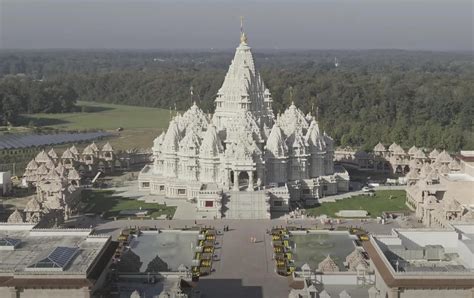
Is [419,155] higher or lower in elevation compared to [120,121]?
higher

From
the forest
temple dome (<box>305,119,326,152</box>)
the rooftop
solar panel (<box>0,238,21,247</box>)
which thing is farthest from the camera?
the forest

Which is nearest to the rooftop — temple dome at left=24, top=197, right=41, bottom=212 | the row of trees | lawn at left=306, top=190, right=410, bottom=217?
lawn at left=306, top=190, right=410, bottom=217

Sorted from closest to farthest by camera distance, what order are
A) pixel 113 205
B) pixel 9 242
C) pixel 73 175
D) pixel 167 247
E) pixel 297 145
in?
pixel 9 242, pixel 167 247, pixel 113 205, pixel 297 145, pixel 73 175

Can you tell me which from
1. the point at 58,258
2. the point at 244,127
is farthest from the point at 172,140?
the point at 58,258

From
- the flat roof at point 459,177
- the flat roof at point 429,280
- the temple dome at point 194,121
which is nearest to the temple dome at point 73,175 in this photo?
the temple dome at point 194,121

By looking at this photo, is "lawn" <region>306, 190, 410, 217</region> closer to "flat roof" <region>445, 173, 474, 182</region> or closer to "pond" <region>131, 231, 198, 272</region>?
"flat roof" <region>445, 173, 474, 182</region>

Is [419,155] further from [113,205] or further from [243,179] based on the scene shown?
[113,205]
